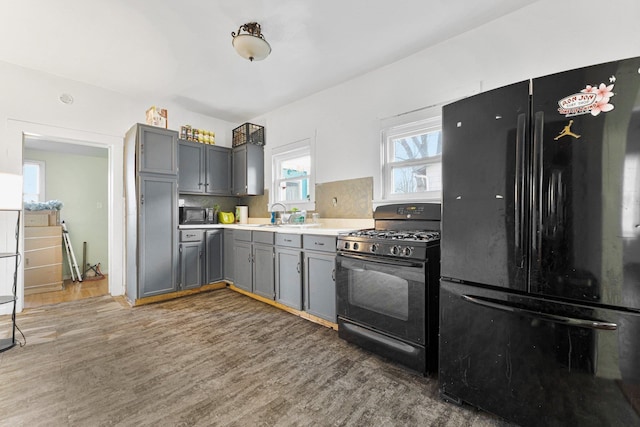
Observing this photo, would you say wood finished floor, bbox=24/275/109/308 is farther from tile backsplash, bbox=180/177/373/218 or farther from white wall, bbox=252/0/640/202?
white wall, bbox=252/0/640/202

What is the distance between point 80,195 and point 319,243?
500 cm

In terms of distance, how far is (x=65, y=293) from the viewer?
3912mm

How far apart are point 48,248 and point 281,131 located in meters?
3.88

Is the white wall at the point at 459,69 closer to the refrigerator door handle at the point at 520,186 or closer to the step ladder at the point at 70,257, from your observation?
the refrigerator door handle at the point at 520,186

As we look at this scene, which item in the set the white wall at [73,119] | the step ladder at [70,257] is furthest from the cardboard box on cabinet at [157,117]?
the step ladder at [70,257]

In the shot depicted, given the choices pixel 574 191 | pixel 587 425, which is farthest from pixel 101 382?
pixel 574 191

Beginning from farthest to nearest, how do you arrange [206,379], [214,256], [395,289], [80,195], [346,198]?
[80,195], [214,256], [346,198], [395,289], [206,379]

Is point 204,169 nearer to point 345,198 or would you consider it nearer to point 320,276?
point 345,198

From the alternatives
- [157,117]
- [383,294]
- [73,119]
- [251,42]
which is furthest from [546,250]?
[73,119]

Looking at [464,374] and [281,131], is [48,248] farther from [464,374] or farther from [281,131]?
[464,374]

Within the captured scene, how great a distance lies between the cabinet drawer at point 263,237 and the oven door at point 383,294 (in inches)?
43.1

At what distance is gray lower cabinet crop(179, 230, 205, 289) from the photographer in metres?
3.72

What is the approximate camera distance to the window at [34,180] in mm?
4629

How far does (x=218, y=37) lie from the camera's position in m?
2.55
